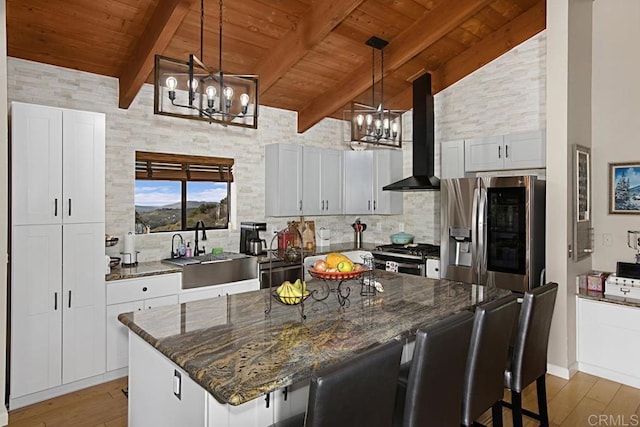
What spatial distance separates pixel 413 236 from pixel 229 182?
2.63 m

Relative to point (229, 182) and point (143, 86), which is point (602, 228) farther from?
point (143, 86)

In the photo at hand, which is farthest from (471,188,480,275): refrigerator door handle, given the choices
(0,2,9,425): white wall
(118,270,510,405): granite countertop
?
(0,2,9,425): white wall

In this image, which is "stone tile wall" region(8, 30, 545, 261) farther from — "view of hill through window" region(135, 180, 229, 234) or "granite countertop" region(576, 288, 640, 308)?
"granite countertop" region(576, 288, 640, 308)

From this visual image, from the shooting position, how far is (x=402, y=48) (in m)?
4.36

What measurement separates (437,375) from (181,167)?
3583 mm

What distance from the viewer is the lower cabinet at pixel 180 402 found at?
1562mm

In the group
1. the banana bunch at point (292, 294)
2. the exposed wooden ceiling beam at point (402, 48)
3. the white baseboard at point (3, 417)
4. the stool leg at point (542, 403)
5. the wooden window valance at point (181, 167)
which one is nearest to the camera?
the banana bunch at point (292, 294)

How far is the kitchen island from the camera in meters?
1.44

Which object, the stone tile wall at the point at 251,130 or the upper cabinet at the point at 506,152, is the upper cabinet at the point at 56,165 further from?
the upper cabinet at the point at 506,152

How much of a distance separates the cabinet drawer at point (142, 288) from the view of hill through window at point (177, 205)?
0.74 m

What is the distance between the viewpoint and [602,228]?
4.04 meters

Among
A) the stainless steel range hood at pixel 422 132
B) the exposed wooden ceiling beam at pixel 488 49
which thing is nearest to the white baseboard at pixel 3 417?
the stainless steel range hood at pixel 422 132

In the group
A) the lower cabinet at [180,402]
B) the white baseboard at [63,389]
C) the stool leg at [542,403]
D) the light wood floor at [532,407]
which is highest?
the lower cabinet at [180,402]

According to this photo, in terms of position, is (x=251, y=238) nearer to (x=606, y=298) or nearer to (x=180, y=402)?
(x=180, y=402)
